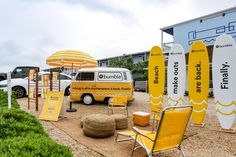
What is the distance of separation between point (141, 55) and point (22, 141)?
34944mm

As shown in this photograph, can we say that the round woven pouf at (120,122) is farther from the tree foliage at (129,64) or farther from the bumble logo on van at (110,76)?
the tree foliage at (129,64)

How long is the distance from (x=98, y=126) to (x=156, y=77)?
4.07 metres

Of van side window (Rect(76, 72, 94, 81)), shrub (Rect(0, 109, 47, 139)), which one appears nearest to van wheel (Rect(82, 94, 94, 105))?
van side window (Rect(76, 72, 94, 81))

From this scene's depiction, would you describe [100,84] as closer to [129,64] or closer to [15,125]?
[15,125]

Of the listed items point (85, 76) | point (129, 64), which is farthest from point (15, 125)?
point (129, 64)

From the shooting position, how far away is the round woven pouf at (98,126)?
5680 mm

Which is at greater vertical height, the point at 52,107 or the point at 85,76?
the point at 85,76

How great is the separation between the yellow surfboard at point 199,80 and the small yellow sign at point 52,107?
175 inches

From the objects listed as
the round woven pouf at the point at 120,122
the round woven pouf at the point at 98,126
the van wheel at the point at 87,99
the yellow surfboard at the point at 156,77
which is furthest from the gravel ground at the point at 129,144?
the van wheel at the point at 87,99

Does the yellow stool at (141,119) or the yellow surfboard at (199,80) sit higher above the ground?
the yellow surfboard at (199,80)

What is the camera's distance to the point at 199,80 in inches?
302

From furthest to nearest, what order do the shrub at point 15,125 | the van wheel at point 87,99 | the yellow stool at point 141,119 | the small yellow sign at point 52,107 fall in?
the van wheel at point 87,99 < the small yellow sign at point 52,107 < the yellow stool at point 141,119 < the shrub at point 15,125

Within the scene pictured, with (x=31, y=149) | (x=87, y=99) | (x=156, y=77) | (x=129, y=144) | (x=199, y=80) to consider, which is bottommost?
(x=129, y=144)

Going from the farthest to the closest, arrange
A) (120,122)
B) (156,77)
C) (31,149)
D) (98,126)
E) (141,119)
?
(156,77), (141,119), (120,122), (98,126), (31,149)
